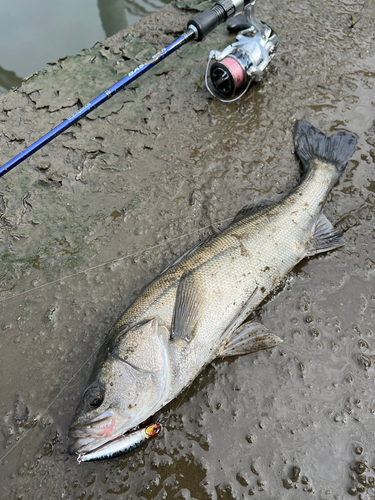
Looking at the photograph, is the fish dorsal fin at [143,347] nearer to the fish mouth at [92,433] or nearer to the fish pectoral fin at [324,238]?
the fish mouth at [92,433]

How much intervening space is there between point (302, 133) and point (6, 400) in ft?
12.9

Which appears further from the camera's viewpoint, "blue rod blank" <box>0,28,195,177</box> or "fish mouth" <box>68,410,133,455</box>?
"blue rod blank" <box>0,28,195,177</box>

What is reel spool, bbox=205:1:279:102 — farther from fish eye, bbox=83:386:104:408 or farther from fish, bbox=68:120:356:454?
fish eye, bbox=83:386:104:408

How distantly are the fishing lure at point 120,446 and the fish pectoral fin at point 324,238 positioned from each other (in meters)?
2.05

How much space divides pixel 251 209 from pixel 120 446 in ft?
7.41

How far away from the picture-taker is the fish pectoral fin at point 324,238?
3.13 meters

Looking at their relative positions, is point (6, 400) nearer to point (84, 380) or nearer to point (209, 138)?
point (84, 380)

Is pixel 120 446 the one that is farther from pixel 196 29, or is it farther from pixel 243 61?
pixel 196 29

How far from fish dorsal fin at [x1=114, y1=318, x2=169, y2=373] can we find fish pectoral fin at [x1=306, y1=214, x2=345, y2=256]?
1.62 meters

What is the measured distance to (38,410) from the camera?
8.46ft

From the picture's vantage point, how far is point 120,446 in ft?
7.33

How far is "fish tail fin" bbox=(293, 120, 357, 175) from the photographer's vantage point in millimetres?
3546

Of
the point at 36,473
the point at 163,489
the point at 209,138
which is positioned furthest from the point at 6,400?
the point at 209,138

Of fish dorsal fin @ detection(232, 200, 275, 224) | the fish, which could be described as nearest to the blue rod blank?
the fish
